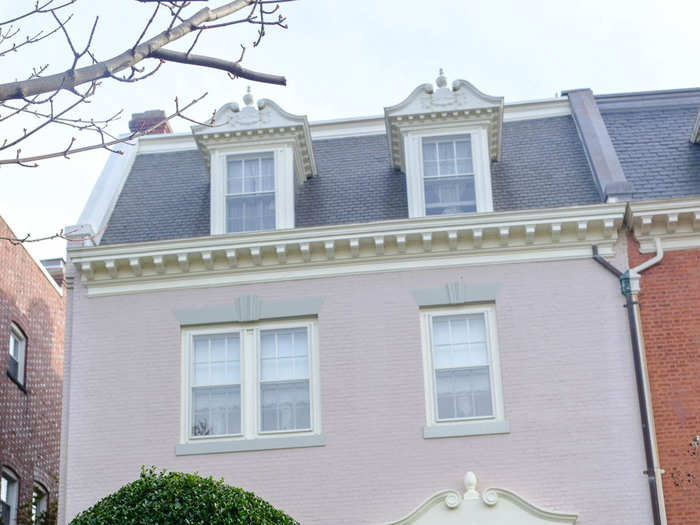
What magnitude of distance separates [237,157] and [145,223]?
1772mm

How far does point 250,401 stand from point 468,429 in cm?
311

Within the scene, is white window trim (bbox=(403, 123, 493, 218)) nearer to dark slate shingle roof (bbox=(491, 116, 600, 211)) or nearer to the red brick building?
dark slate shingle roof (bbox=(491, 116, 600, 211))

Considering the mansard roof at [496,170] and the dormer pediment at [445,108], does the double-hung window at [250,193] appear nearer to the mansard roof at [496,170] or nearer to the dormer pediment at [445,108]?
the mansard roof at [496,170]

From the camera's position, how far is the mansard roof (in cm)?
1766

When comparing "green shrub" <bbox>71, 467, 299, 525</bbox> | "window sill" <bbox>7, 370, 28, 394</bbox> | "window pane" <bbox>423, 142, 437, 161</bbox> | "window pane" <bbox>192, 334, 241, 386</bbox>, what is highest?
"window pane" <bbox>423, 142, 437, 161</bbox>

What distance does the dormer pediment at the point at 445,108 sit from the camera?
17688 mm

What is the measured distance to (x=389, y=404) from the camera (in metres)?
16.2

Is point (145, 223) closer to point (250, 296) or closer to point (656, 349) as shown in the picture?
point (250, 296)

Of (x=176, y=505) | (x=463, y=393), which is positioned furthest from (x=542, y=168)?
(x=176, y=505)

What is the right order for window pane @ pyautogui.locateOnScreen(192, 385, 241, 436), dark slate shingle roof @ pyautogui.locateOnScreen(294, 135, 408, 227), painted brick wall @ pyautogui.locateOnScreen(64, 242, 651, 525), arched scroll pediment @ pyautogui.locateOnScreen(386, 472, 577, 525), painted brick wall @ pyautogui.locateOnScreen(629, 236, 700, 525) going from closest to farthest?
arched scroll pediment @ pyautogui.locateOnScreen(386, 472, 577, 525), painted brick wall @ pyautogui.locateOnScreen(629, 236, 700, 525), painted brick wall @ pyautogui.locateOnScreen(64, 242, 651, 525), window pane @ pyautogui.locateOnScreen(192, 385, 241, 436), dark slate shingle roof @ pyautogui.locateOnScreen(294, 135, 408, 227)

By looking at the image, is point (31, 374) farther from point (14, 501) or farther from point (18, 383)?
point (14, 501)

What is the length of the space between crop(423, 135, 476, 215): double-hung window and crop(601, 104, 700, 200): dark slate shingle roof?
7.94 feet

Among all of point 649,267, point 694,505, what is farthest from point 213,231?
point 694,505

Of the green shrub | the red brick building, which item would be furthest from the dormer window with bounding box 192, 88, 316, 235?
the red brick building
